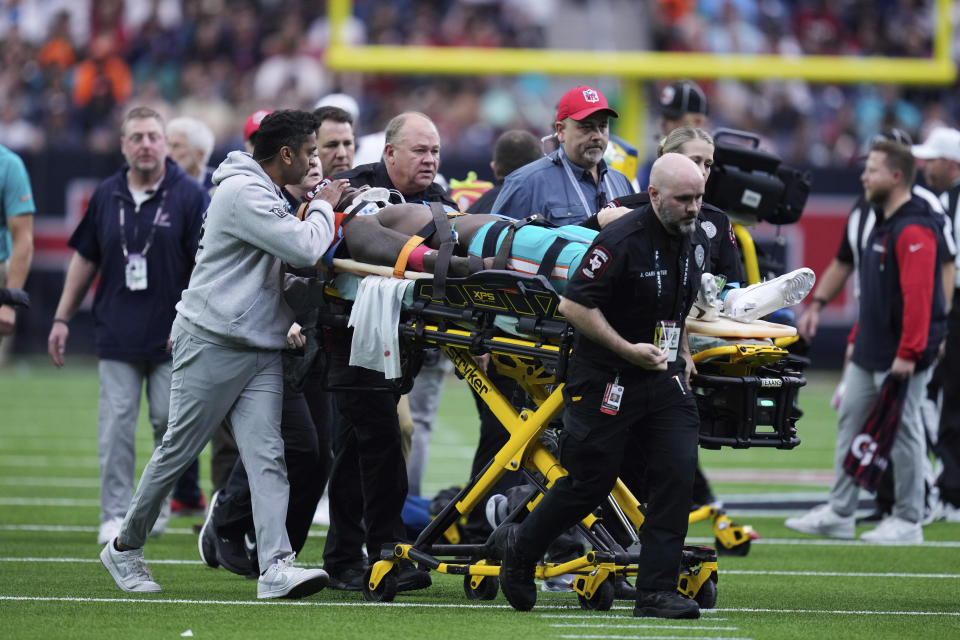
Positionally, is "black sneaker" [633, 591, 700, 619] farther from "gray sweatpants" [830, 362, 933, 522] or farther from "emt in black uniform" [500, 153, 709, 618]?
"gray sweatpants" [830, 362, 933, 522]

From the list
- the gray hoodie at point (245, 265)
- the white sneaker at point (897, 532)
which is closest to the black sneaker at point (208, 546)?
the gray hoodie at point (245, 265)

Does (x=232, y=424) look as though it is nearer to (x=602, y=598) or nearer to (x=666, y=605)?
(x=602, y=598)

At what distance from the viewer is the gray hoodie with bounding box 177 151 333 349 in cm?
682

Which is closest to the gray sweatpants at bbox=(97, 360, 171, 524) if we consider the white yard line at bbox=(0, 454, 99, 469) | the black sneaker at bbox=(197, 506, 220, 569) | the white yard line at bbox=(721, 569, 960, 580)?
the black sneaker at bbox=(197, 506, 220, 569)

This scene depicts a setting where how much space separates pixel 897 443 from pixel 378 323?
4.29m

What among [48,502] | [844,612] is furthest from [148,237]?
[844,612]

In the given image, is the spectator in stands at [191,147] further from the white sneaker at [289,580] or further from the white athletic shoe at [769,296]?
the white athletic shoe at [769,296]

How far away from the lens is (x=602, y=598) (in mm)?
6938

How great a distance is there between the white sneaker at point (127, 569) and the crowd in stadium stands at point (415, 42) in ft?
38.0

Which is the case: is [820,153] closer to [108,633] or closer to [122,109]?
[122,109]

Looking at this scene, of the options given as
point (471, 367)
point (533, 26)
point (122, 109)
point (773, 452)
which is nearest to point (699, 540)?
point (471, 367)

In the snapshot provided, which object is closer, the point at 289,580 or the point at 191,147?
the point at 289,580

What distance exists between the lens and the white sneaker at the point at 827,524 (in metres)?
9.80

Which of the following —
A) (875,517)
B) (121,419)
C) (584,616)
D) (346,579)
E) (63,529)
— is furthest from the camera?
(875,517)
